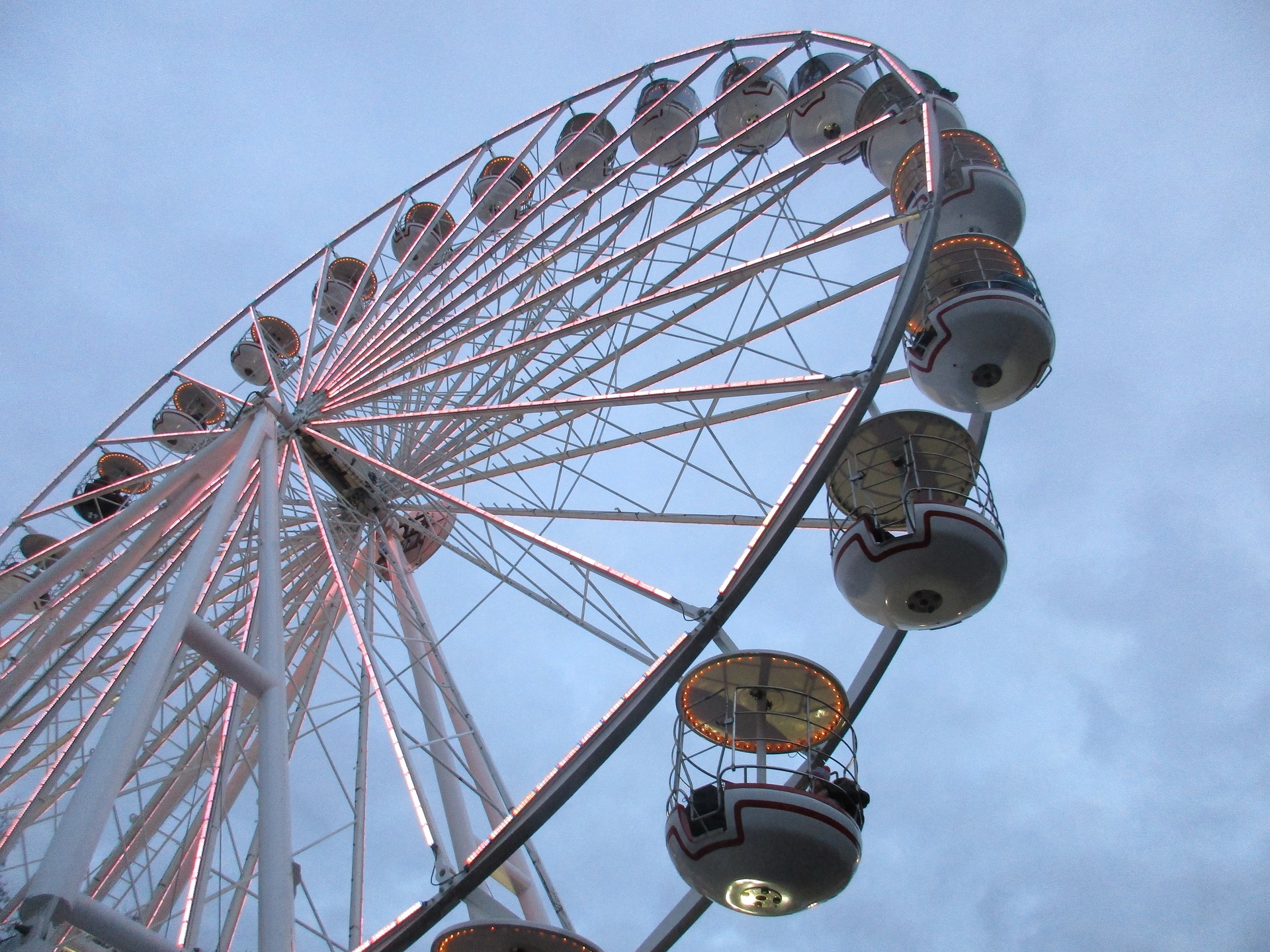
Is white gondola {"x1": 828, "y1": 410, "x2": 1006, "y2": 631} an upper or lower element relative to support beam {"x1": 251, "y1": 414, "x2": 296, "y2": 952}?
upper

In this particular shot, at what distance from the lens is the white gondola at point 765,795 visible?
686cm

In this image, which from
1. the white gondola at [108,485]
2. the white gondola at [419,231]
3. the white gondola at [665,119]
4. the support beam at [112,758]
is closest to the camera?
the support beam at [112,758]

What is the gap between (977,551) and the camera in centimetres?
796

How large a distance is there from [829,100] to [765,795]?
9.15m

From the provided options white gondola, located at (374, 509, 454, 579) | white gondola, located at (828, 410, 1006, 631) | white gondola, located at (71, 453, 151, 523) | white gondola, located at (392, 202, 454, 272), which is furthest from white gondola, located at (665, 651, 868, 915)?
white gondola, located at (71, 453, 151, 523)

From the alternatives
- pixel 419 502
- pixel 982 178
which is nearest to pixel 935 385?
pixel 982 178

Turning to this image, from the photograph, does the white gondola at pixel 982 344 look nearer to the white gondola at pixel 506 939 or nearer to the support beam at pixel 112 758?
the white gondola at pixel 506 939

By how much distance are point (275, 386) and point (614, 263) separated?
406 centimetres

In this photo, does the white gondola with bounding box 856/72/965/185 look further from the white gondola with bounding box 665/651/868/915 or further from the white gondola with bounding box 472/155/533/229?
the white gondola with bounding box 665/651/868/915

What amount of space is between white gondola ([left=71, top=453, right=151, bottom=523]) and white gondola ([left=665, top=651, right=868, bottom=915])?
36.8ft

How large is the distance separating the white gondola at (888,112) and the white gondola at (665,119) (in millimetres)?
2411

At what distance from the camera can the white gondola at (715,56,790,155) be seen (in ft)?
44.7

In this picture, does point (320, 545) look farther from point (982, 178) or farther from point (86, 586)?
point (982, 178)

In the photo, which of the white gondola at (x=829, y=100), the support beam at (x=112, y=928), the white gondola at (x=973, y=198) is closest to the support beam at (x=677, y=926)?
the support beam at (x=112, y=928)
